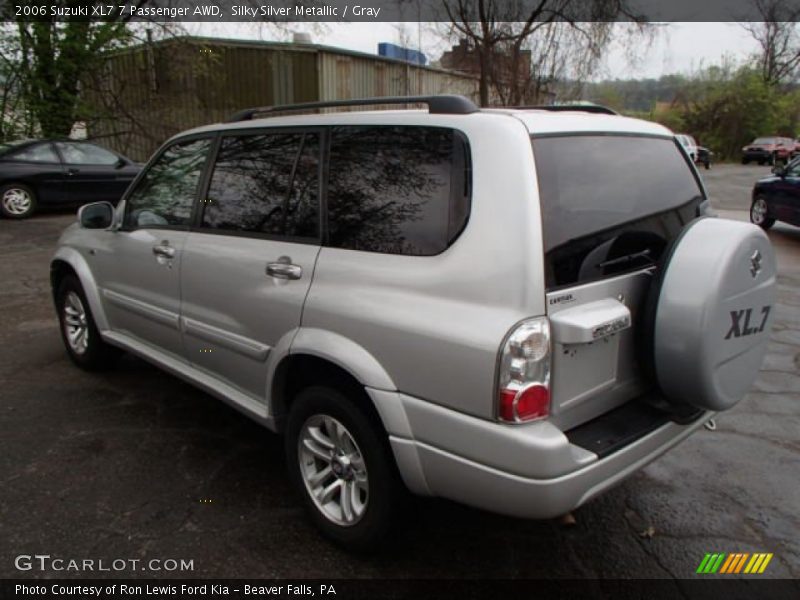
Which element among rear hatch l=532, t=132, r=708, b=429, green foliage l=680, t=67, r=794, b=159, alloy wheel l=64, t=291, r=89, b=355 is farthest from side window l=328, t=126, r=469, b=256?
green foliage l=680, t=67, r=794, b=159

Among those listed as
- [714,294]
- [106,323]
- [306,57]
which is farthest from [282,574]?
[306,57]

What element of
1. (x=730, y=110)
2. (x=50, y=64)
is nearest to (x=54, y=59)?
(x=50, y=64)

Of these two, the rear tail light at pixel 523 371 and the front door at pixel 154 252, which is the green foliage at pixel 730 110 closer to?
the front door at pixel 154 252

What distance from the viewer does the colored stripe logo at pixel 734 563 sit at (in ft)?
8.07

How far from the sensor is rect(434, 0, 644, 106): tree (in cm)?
1778

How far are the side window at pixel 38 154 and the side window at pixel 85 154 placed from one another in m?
0.17

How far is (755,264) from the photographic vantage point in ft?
7.55

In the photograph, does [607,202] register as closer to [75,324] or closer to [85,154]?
[75,324]

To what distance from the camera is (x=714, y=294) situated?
2.12m

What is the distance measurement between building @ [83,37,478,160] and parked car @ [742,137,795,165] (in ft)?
76.8

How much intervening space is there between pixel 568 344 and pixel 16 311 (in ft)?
19.5

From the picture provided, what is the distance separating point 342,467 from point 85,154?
11.7 meters

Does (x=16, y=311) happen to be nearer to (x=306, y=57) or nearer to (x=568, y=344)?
(x=568, y=344)

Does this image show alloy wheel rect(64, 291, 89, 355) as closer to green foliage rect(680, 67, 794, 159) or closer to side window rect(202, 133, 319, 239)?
side window rect(202, 133, 319, 239)
